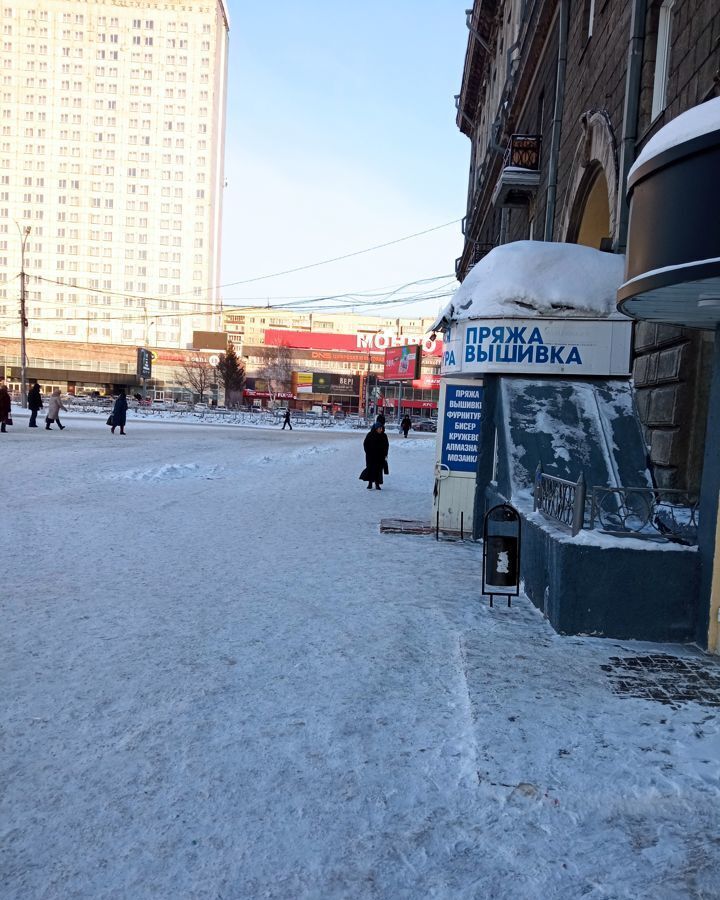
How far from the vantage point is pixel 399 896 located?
7.45 feet

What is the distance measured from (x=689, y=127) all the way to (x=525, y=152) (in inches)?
465

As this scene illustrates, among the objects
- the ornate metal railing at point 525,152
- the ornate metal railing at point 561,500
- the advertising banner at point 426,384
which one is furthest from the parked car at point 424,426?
the ornate metal railing at point 561,500

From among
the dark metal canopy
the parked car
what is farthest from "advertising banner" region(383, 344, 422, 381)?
the dark metal canopy

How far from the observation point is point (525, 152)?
14602 mm

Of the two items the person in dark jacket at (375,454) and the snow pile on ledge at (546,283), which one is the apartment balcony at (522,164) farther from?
the snow pile on ledge at (546,283)

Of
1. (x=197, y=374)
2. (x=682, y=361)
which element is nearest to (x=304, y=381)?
(x=197, y=374)

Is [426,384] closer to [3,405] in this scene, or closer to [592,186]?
[3,405]

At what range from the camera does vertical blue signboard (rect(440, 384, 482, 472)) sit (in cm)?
923

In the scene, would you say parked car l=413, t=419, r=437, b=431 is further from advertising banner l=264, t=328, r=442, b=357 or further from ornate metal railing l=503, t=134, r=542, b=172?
ornate metal railing l=503, t=134, r=542, b=172

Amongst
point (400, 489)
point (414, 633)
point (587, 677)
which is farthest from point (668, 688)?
point (400, 489)

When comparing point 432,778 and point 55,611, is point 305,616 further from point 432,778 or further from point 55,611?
point 432,778

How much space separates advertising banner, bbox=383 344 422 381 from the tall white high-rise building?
47799 millimetres

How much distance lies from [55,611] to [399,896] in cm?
380

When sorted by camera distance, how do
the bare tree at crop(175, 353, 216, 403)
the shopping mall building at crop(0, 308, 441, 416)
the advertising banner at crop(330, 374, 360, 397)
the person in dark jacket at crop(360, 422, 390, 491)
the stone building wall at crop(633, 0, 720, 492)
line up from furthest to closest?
the advertising banner at crop(330, 374, 360, 397) → the shopping mall building at crop(0, 308, 441, 416) → the bare tree at crop(175, 353, 216, 403) → the person in dark jacket at crop(360, 422, 390, 491) → the stone building wall at crop(633, 0, 720, 492)
